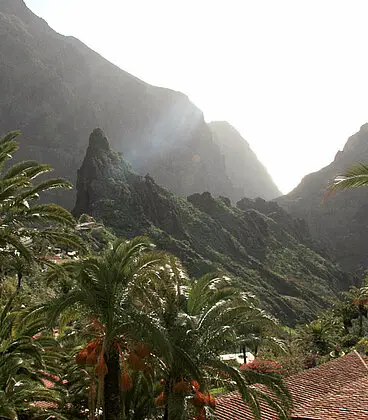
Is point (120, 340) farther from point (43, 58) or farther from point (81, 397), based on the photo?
point (43, 58)

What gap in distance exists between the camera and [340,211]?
157000 mm

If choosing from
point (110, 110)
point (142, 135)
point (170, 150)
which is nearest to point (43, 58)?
point (110, 110)

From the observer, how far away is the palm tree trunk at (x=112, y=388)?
38.4 ft

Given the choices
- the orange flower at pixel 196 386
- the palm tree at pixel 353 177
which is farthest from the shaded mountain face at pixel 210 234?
the palm tree at pixel 353 177

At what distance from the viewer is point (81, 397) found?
1412 cm

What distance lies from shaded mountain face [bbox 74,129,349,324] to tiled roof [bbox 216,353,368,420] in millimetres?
58258

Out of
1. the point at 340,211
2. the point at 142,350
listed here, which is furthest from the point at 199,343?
the point at 340,211

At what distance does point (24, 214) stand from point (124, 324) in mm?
4039

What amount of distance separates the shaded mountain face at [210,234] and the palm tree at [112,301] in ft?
229

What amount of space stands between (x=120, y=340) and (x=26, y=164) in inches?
216

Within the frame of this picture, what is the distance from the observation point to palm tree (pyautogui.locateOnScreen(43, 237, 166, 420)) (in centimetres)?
1099

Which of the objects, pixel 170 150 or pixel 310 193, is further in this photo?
pixel 170 150

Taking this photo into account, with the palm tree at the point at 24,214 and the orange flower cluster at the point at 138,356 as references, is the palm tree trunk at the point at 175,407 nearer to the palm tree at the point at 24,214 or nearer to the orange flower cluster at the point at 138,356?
the orange flower cluster at the point at 138,356

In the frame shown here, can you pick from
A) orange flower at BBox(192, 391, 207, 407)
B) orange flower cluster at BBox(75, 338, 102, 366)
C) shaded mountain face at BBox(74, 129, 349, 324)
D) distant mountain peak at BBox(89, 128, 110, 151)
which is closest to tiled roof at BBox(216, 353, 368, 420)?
orange flower at BBox(192, 391, 207, 407)
